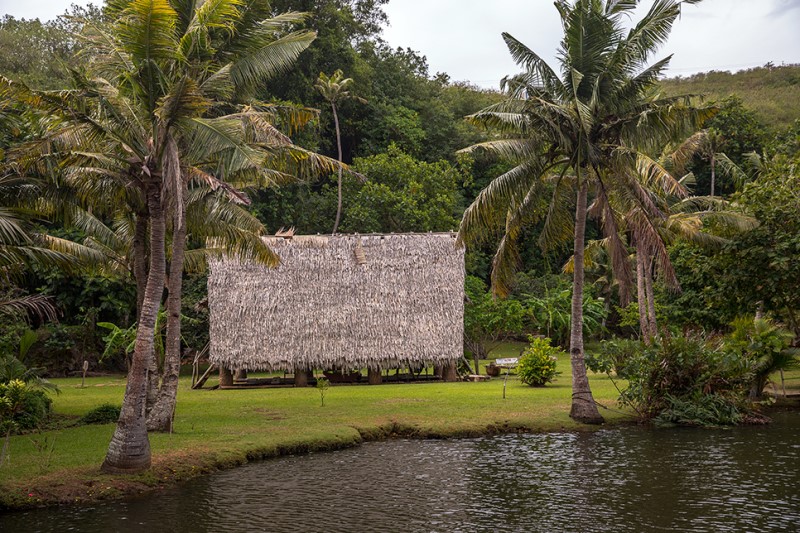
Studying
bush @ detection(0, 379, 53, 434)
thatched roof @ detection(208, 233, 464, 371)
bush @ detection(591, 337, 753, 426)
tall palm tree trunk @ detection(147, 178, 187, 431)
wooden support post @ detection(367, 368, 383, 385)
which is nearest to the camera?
bush @ detection(0, 379, 53, 434)

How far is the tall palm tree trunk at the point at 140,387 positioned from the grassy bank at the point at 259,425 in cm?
29

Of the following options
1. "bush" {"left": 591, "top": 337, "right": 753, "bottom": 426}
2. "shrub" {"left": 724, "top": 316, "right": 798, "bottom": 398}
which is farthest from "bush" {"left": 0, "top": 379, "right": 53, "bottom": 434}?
"shrub" {"left": 724, "top": 316, "right": 798, "bottom": 398}

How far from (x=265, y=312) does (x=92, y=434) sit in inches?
358

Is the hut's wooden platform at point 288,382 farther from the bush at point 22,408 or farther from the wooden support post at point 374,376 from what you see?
the bush at point 22,408

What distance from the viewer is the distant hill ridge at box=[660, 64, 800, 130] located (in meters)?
50.4

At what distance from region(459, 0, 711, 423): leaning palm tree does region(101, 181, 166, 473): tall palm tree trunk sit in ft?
22.7

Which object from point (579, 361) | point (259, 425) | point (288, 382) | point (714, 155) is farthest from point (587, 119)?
point (714, 155)

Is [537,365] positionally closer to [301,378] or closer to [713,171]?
[301,378]

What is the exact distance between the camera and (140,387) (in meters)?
11.8

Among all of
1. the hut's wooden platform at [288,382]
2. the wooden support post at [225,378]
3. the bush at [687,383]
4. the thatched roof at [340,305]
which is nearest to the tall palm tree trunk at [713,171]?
the thatched roof at [340,305]

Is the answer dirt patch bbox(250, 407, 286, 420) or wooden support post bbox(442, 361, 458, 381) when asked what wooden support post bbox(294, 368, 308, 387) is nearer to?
wooden support post bbox(442, 361, 458, 381)

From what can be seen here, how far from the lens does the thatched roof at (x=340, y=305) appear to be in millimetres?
23078

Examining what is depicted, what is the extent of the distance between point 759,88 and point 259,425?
5750 centimetres

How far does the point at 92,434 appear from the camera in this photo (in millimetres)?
14477
